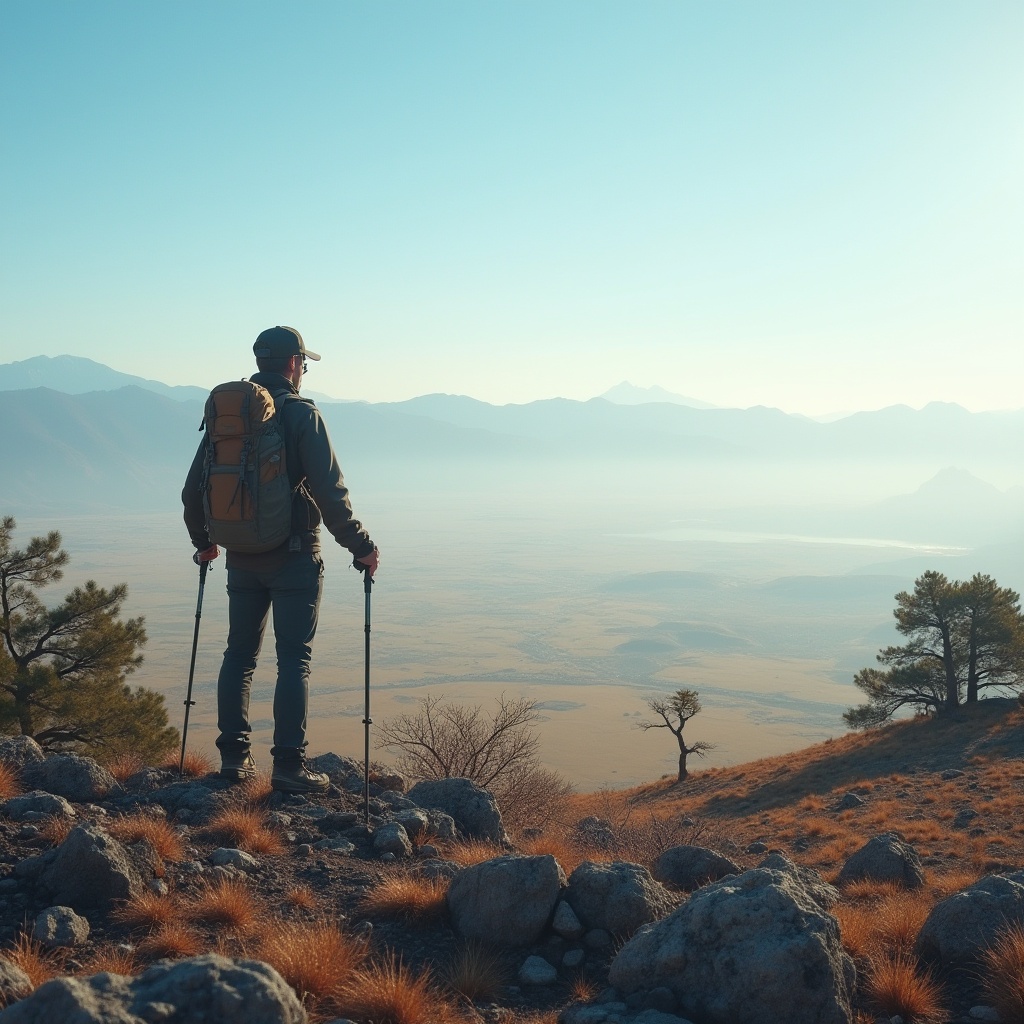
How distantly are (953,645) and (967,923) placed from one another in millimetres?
34010

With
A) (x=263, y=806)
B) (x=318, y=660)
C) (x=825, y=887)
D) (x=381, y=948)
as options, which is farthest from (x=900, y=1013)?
(x=318, y=660)

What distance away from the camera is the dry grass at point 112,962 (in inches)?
130

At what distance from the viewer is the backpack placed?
556cm

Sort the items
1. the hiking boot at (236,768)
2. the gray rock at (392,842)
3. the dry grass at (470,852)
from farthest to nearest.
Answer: the hiking boot at (236,768) < the gray rock at (392,842) < the dry grass at (470,852)

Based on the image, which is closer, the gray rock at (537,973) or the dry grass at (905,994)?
the dry grass at (905,994)

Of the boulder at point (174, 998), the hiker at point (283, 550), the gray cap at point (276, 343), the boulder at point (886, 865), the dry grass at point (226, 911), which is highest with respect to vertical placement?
the gray cap at point (276, 343)

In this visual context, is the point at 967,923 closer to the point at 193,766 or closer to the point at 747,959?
the point at 747,959

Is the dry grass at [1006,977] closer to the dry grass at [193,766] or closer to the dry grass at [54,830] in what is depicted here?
the dry grass at [54,830]

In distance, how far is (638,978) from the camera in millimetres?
3551

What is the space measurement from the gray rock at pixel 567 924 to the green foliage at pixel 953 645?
3215 cm

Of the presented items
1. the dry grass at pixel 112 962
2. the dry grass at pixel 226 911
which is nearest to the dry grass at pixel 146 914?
the dry grass at pixel 226 911

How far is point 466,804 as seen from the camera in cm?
664

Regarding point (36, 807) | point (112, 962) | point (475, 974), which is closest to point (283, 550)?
Answer: point (36, 807)

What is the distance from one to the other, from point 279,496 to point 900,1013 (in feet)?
14.8
